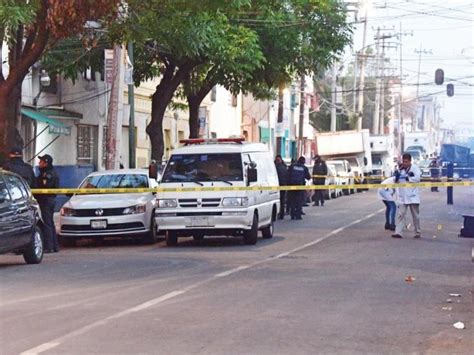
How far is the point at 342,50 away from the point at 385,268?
775 inches

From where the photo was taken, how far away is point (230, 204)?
68.8ft

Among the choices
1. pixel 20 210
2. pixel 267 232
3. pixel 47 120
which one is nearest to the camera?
pixel 20 210

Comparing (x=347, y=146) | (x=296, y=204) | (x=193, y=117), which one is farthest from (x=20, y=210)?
(x=347, y=146)

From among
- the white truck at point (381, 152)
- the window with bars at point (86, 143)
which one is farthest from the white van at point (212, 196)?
the white truck at point (381, 152)

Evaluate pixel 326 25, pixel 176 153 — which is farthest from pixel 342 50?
pixel 176 153

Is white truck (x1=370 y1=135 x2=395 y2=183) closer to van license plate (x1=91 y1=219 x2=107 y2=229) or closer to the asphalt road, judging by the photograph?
the asphalt road

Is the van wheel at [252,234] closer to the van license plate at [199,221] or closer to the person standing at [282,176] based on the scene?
the van license plate at [199,221]

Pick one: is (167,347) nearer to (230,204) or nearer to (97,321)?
(97,321)

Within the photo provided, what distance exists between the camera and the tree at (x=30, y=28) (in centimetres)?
1664

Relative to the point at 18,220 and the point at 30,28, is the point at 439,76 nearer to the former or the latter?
the point at 30,28

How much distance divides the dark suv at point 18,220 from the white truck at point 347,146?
136 feet

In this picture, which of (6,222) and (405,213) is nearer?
(6,222)

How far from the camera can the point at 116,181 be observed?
2348cm

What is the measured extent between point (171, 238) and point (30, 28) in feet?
16.8
